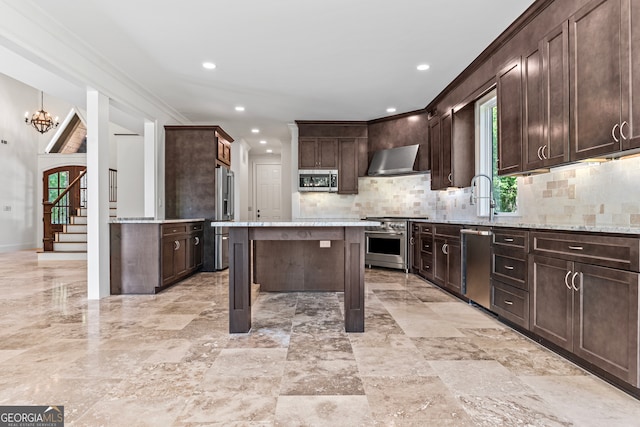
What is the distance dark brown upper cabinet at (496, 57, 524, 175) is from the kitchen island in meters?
1.57

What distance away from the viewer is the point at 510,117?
3.42 meters

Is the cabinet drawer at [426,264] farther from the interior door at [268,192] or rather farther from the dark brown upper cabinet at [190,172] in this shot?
the interior door at [268,192]

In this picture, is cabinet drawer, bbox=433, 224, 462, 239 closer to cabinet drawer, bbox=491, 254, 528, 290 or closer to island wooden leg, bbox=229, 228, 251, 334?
cabinet drawer, bbox=491, 254, 528, 290

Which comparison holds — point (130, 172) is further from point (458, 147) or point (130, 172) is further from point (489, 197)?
point (489, 197)

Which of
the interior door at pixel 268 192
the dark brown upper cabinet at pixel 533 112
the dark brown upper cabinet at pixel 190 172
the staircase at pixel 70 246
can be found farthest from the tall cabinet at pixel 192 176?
the dark brown upper cabinet at pixel 533 112

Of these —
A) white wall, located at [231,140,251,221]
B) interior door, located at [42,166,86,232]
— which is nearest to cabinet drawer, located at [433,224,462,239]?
white wall, located at [231,140,251,221]

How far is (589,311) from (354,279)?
5.01 ft

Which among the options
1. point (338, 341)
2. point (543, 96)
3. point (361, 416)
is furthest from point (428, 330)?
point (543, 96)

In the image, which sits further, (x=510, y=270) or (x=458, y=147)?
(x=458, y=147)

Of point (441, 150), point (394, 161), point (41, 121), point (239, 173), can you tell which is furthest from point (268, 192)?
point (441, 150)

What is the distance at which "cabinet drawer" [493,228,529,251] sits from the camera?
9.11ft

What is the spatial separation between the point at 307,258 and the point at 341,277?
475 millimetres

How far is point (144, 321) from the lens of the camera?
3213mm

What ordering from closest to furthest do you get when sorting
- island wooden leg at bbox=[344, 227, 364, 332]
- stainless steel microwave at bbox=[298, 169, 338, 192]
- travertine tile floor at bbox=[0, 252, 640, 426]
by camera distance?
1. travertine tile floor at bbox=[0, 252, 640, 426]
2. island wooden leg at bbox=[344, 227, 364, 332]
3. stainless steel microwave at bbox=[298, 169, 338, 192]
